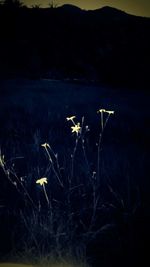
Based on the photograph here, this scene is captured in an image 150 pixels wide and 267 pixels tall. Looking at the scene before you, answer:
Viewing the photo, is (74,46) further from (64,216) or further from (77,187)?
(64,216)

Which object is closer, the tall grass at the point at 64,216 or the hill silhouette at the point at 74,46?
the tall grass at the point at 64,216

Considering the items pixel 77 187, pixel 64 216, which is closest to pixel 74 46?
pixel 77 187

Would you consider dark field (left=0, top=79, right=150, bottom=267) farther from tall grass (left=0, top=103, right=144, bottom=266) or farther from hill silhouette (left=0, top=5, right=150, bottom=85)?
hill silhouette (left=0, top=5, right=150, bottom=85)

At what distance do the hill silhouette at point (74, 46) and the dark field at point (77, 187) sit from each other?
12.0 feet

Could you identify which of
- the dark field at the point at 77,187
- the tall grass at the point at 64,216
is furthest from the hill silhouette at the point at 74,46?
the tall grass at the point at 64,216

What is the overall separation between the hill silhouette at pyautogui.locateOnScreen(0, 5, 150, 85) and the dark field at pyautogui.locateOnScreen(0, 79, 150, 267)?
12.0ft

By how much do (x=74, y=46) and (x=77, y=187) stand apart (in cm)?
880

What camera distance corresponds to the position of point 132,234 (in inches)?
95.3

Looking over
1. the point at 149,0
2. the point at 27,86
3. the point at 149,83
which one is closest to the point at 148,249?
the point at 149,0

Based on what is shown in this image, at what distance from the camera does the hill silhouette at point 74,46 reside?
10250mm

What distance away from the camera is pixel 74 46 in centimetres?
1122

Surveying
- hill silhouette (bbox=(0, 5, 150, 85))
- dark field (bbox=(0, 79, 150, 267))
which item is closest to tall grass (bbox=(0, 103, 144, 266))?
dark field (bbox=(0, 79, 150, 267))

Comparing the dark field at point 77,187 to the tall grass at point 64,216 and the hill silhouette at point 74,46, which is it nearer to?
the tall grass at point 64,216

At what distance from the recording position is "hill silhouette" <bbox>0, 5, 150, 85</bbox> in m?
10.2
